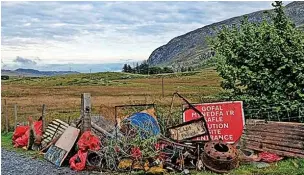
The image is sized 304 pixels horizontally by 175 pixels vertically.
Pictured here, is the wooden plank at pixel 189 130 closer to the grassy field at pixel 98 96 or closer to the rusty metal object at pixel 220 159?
the rusty metal object at pixel 220 159

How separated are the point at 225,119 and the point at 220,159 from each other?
268 cm

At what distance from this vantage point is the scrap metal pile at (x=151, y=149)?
40.7 ft

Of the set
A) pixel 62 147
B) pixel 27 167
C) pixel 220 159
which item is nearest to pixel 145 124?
pixel 220 159

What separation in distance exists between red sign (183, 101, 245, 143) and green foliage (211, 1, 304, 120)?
34.7 inches

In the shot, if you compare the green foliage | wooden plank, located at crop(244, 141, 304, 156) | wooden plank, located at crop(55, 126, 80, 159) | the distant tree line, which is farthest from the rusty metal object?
the distant tree line

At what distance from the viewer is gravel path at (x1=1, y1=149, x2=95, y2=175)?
523 inches

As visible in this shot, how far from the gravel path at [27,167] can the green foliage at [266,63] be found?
6.06 meters

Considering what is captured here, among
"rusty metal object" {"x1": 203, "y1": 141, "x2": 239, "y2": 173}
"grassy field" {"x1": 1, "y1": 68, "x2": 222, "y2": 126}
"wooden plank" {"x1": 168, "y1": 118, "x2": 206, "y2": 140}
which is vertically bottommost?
"grassy field" {"x1": 1, "y1": 68, "x2": 222, "y2": 126}

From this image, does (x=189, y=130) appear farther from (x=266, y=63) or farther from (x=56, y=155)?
(x=56, y=155)

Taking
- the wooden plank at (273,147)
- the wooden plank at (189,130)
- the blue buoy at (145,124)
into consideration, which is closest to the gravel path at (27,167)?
the blue buoy at (145,124)

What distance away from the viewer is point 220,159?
12.1 m

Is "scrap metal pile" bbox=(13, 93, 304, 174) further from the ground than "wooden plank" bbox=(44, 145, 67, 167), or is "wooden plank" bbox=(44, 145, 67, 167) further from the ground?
"scrap metal pile" bbox=(13, 93, 304, 174)

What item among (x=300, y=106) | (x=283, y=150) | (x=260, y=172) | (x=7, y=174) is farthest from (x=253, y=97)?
(x=7, y=174)

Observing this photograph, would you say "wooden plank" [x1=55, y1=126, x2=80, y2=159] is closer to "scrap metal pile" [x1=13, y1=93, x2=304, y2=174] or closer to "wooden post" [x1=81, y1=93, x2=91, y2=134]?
"scrap metal pile" [x1=13, y1=93, x2=304, y2=174]
